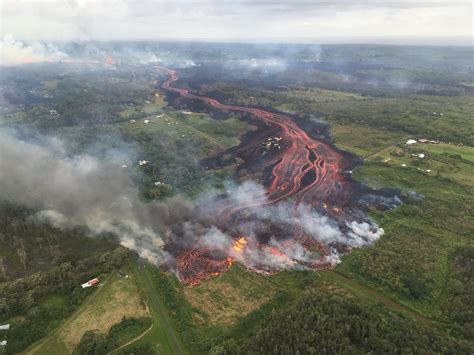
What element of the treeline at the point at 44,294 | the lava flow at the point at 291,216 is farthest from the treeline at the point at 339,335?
the treeline at the point at 44,294

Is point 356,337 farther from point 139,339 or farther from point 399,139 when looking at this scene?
point 399,139

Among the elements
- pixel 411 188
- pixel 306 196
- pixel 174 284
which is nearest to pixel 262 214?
pixel 306 196

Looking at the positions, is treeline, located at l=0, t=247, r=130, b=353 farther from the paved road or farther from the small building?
the paved road

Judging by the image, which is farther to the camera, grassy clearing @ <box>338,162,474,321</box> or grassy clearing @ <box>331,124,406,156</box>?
grassy clearing @ <box>331,124,406,156</box>

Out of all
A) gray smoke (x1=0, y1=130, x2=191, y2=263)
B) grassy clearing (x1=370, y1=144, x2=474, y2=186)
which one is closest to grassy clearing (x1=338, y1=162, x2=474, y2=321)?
grassy clearing (x1=370, y1=144, x2=474, y2=186)

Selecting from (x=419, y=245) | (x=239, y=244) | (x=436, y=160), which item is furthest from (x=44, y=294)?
(x=436, y=160)

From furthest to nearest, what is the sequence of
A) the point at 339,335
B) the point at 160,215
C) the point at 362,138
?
the point at 362,138 → the point at 160,215 → the point at 339,335

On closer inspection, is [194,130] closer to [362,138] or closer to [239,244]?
[362,138]
